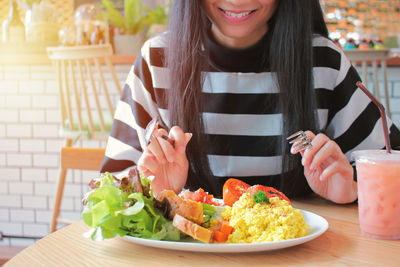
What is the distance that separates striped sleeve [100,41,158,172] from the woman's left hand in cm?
47

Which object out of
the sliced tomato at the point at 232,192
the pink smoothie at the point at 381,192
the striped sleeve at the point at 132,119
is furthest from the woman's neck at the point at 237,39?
the pink smoothie at the point at 381,192

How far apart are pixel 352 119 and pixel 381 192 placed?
555 mm

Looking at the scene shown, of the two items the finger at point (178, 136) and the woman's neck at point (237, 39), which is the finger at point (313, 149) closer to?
the finger at point (178, 136)

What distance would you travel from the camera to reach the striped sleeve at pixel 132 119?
1218mm

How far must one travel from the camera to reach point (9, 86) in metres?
3.06

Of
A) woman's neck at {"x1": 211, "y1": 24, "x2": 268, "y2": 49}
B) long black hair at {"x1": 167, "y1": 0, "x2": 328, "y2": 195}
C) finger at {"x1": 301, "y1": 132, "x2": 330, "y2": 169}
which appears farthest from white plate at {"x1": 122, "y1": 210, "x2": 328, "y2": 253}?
woman's neck at {"x1": 211, "y1": 24, "x2": 268, "y2": 49}

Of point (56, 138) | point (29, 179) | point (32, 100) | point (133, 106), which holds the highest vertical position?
point (133, 106)

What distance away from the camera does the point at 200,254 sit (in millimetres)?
633

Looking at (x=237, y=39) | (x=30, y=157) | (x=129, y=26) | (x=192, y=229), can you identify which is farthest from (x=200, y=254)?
(x=30, y=157)

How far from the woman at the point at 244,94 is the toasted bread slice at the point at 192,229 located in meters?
0.41

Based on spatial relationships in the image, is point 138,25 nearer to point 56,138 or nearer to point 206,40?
point 56,138

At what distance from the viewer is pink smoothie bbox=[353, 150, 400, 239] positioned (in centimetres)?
69

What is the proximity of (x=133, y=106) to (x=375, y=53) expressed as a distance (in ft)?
4.56

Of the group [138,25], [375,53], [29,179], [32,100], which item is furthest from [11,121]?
[375,53]
